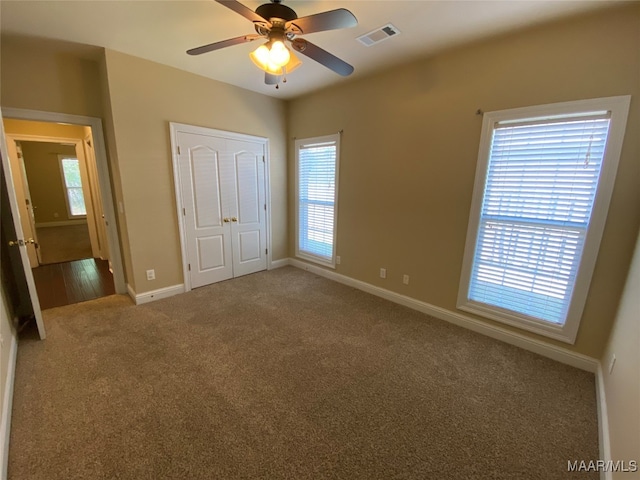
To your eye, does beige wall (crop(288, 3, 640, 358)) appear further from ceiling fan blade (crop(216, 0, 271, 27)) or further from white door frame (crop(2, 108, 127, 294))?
white door frame (crop(2, 108, 127, 294))

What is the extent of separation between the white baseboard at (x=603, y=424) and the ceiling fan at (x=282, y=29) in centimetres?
268

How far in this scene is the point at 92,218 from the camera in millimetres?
4668

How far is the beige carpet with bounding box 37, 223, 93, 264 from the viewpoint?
4965mm

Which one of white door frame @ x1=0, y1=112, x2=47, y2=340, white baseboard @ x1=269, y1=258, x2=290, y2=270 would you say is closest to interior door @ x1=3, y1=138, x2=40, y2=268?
white door frame @ x1=0, y1=112, x2=47, y2=340

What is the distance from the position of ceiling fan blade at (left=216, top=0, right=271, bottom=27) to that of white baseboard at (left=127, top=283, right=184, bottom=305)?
304 cm

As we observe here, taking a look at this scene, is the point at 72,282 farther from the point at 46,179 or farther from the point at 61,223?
the point at 46,179

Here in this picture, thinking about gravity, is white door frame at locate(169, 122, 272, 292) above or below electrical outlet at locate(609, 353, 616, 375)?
above

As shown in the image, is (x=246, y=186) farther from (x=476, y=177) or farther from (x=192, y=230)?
(x=476, y=177)

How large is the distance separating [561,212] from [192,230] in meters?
3.86

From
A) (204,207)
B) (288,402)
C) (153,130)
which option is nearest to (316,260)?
(204,207)

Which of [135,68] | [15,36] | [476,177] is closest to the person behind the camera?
[15,36]

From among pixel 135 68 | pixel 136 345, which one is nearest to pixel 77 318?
pixel 136 345

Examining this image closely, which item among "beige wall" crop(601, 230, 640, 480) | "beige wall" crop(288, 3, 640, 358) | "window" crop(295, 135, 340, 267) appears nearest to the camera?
"beige wall" crop(601, 230, 640, 480)

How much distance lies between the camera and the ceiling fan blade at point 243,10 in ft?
4.52
